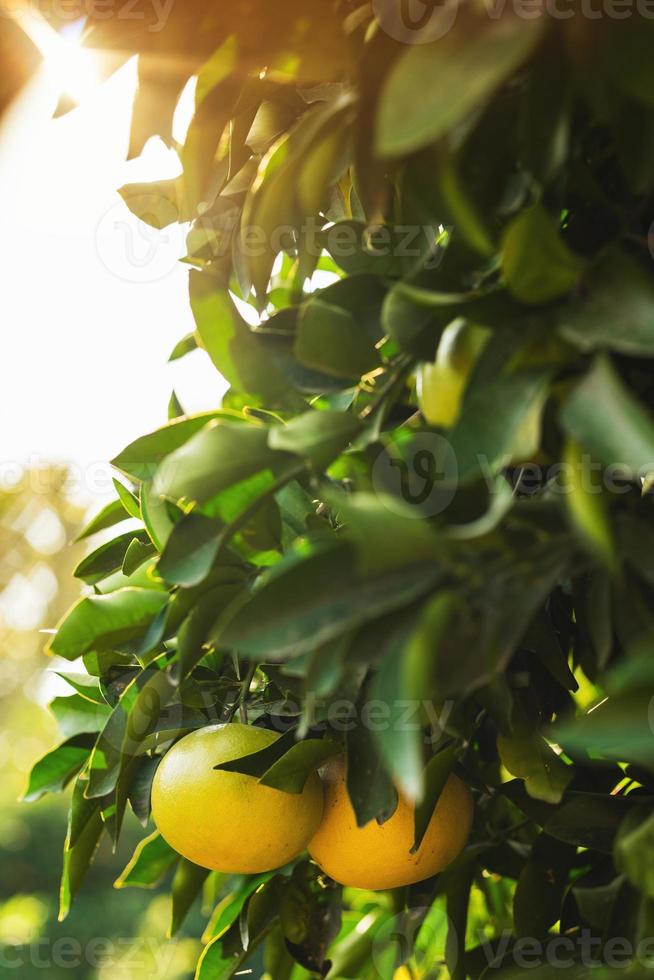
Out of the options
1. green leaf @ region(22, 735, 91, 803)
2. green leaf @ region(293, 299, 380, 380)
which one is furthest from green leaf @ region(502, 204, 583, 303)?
green leaf @ region(22, 735, 91, 803)

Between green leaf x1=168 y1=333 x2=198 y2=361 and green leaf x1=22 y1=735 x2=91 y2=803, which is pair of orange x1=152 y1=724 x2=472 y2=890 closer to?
green leaf x1=22 y1=735 x2=91 y2=803

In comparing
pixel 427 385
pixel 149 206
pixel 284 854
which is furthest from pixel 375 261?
pixel 284 854

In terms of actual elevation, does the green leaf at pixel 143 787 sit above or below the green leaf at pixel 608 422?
below

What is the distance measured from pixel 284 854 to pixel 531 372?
427 mm

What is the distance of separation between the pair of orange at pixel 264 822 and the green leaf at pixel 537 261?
388mm

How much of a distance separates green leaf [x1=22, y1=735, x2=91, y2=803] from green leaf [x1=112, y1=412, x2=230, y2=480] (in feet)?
1.04

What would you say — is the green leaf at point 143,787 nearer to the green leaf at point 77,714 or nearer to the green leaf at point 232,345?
the green leaf at point 77,714

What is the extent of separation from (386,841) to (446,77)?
502 mm

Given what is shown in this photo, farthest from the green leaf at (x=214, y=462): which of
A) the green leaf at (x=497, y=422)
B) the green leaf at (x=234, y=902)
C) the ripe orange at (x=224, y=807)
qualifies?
the green leaf at (x=234, y=902)

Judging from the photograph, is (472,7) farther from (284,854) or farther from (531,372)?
(284,854)

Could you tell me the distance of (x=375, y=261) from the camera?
55cm

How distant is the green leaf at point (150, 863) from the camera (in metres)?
0.83

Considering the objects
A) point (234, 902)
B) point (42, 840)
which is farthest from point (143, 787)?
point (42, 840)

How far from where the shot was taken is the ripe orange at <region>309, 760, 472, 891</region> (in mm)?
644
